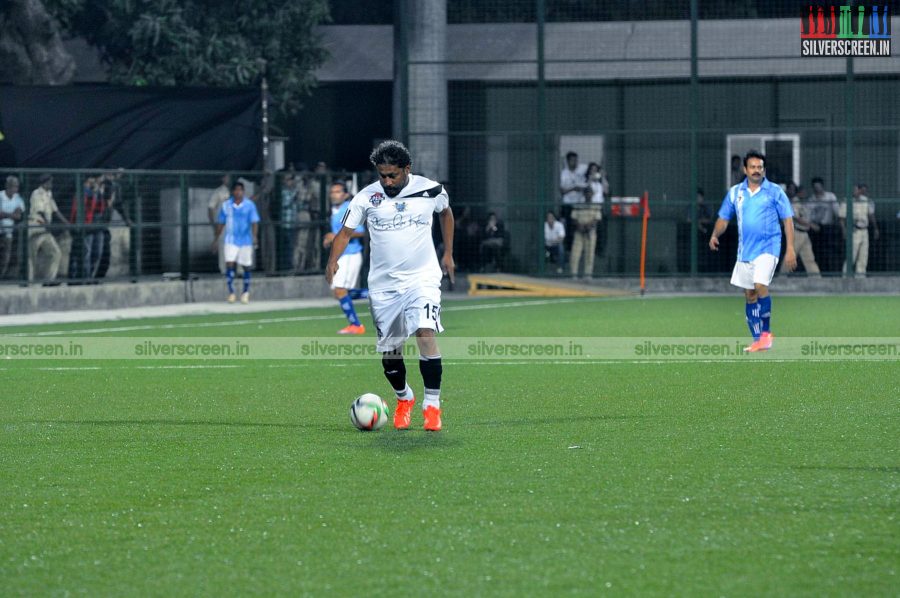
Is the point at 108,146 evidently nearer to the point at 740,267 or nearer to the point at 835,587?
the point at 740,267

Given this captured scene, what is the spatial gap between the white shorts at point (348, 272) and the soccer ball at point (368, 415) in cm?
877

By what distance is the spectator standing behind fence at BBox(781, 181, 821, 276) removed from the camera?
93.1 ft

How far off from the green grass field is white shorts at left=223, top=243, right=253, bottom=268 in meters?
10.7

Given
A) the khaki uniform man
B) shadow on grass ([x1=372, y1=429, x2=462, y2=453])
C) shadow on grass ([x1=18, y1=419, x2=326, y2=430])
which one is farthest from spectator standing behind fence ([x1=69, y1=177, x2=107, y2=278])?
shadow on grass ([x1=372, y1=429, x2=462, y2=453])

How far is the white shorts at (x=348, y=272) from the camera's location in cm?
1930

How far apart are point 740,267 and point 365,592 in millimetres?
10844

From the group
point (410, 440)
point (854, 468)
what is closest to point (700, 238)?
point (410, 440)

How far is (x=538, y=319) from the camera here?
2198 centimetres

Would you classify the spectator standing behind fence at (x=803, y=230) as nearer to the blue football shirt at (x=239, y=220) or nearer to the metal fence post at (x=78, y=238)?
the blue football shirt at (x=239, y=220)

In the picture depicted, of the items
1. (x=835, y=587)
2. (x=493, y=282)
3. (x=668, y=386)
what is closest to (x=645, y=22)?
(x=493, y=282)

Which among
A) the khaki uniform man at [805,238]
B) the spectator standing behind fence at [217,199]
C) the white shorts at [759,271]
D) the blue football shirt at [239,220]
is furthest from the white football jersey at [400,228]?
the khaki uniform man at [805,238]

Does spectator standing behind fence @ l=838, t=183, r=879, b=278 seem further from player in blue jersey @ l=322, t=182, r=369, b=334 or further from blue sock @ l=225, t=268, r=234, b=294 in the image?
player in blue jersey @ l=322, t=182, r=369, b=334

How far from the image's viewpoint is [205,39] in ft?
99.1

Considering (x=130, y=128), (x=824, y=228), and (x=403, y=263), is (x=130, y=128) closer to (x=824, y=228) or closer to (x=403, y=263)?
(x=824, y=228)
